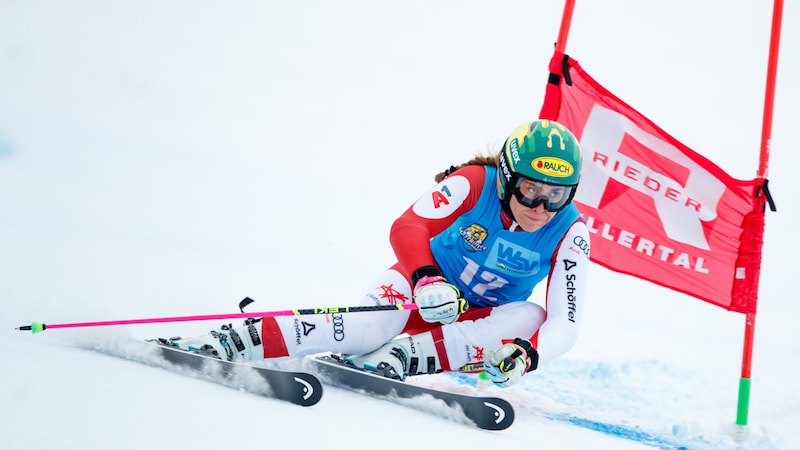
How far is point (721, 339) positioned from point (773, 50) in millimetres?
5183

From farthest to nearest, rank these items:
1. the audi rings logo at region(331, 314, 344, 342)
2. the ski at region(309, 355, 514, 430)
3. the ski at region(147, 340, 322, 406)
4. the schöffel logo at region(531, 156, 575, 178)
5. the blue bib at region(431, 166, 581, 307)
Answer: the blue bib at region(431, 166, 581, 307) < the audi rings logo at region(331, 314, 344, 342) < the schöffel logo at region(531, 156, 575, 178) < the ski at region(309, 355, 514, 430) < the ski at region(147, 340, 322, 406)

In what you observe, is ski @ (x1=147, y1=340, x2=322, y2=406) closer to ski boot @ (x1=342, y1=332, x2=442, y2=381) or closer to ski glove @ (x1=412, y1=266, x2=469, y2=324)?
ski glove @ (x1=412, y1=266, x2=469, y2=324)

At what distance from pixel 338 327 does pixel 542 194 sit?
104 cm

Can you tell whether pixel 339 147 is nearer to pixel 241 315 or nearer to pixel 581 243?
pixel 581 243

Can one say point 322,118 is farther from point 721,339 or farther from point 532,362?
point 532,362

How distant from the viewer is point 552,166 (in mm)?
3115

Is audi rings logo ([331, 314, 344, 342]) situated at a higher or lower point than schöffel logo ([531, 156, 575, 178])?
lower

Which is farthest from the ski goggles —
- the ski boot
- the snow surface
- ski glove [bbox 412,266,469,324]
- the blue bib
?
the snow surface

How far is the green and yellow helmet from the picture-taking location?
3.12 m

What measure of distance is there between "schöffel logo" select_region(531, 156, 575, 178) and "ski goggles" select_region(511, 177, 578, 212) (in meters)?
0.05

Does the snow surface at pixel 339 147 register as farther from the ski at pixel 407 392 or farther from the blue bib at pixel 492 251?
the ski at pixel 407 392

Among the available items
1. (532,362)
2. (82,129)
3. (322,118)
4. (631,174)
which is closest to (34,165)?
(82,129)

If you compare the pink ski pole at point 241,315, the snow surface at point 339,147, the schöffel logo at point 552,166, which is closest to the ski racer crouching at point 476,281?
the schöffel logo at point 552,166

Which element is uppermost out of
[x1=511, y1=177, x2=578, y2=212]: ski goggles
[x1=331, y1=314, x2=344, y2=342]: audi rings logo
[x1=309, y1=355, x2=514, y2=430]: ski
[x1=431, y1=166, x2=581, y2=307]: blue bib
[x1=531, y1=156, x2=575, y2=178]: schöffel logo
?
[x1=531, y1=156, x2=575, y2=178]: schöffel logo
